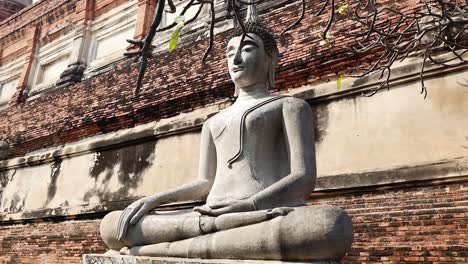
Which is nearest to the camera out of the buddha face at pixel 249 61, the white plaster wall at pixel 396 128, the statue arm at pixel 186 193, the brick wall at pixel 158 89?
the statue arm at pixel 186 193

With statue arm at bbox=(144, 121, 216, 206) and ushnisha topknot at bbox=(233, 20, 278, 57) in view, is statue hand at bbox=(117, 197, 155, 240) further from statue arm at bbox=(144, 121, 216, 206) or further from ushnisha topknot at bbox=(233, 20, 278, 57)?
ushnisha topknot at bbox=(233, 20, 278, 57)

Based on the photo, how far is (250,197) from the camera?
8.18 feet

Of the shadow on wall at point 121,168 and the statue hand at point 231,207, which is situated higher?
the shadow on wall at point 121,168

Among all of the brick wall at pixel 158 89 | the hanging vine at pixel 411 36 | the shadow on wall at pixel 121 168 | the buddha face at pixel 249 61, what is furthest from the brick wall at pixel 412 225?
the shadow on wall at pixel 121 168

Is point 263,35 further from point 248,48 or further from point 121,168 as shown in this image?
point 121,168

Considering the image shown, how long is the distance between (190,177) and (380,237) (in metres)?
2.53

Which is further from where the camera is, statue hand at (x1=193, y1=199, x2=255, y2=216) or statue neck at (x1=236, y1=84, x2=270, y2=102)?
statue neck at (x1=236, y1=84, x2=270, y2=102)

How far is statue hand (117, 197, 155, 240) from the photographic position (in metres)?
2.72

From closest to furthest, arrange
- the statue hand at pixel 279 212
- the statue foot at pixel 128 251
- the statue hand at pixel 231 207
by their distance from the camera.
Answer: the statue hand at pixel 279 212 < the statue hand at pixel 231 207 < the statue foot at pixel 128 251

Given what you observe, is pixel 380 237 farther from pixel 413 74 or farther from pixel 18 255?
pixel 18 255

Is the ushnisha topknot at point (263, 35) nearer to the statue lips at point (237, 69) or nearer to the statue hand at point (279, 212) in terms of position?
the statue lips at point (237, 69)

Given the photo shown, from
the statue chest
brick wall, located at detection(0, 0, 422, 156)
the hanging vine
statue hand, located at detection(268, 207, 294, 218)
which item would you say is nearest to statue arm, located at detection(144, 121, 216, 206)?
the statue chest

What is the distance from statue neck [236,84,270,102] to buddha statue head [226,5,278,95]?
23 mm

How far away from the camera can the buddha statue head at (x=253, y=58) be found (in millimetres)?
3059
